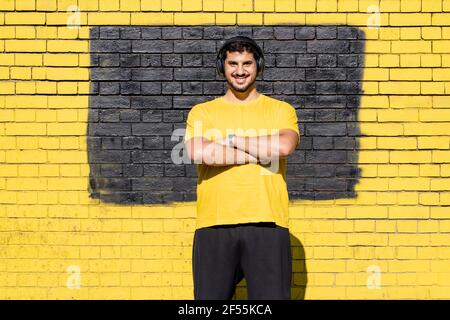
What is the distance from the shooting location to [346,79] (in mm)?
6312

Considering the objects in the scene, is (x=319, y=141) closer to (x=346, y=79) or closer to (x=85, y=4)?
(x=346, y=79)

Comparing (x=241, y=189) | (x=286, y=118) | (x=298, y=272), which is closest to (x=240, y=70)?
(x=286, y=118)

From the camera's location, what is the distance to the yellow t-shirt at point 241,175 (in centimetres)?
477

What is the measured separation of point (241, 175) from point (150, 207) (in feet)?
5.42

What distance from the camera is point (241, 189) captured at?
4.80 m

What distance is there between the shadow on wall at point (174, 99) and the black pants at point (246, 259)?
1.53 meters

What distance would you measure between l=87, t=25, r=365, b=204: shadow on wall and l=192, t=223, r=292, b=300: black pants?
1.53 m

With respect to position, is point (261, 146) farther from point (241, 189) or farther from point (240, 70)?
point (240, 70)

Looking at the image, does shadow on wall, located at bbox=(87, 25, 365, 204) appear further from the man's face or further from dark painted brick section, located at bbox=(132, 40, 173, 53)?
the man's face

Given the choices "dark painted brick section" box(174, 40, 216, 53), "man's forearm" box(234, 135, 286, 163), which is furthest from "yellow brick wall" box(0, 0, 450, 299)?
"man's forearm" box(234, 135, 286, 163)

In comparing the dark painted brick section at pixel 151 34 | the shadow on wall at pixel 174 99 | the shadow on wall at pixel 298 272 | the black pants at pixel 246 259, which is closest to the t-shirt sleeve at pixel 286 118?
the black pants at pixel 246 259

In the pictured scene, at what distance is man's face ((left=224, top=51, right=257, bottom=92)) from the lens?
16.0ft

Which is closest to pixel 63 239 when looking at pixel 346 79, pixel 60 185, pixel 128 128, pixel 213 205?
pixel 60 185

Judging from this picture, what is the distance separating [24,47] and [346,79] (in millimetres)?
2465
